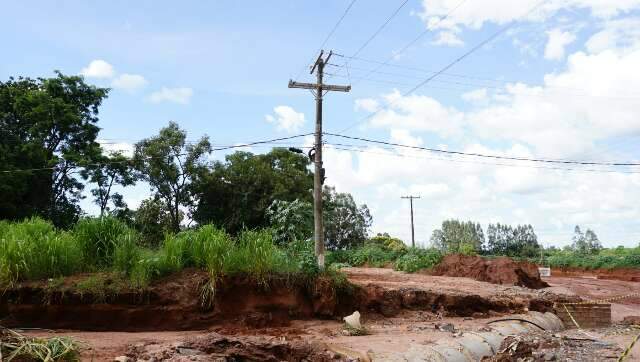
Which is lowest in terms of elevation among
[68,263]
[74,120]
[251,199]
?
[68,263]

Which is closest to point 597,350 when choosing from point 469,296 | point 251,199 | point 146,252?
point 469,296

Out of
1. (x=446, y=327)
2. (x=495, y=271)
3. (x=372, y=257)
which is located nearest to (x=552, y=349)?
(x=446, y=327)

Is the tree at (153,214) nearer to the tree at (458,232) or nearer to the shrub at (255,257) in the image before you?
the shrub at (255,257)

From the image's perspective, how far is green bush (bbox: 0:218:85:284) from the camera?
1200cm

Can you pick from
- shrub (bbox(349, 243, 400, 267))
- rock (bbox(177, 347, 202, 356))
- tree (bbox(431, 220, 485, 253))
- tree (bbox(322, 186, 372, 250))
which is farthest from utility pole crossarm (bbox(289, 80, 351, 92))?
tree (bbox(431, 220, 485, 253))

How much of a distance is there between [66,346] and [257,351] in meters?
3.18

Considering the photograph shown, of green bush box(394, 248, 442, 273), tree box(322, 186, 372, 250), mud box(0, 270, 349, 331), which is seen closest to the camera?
mud box(0, 270, 349, 331)

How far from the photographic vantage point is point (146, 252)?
514 inches

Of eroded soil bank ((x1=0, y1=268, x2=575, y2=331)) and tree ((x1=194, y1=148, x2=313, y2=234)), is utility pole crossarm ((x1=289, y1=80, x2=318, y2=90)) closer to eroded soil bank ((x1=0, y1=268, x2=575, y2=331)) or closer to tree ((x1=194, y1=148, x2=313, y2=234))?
eroded soil bank ((x1=0, y1=268, x2=575, y2=331))

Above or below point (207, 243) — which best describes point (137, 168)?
above

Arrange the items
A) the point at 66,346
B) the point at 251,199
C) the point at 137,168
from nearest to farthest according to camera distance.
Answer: the point at 66,346
the point at 137,168
the point at 251,199

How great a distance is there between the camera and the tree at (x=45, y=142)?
26828 millimetres

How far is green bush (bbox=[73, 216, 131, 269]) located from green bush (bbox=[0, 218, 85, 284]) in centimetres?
22

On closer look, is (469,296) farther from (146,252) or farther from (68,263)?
(68,263)
